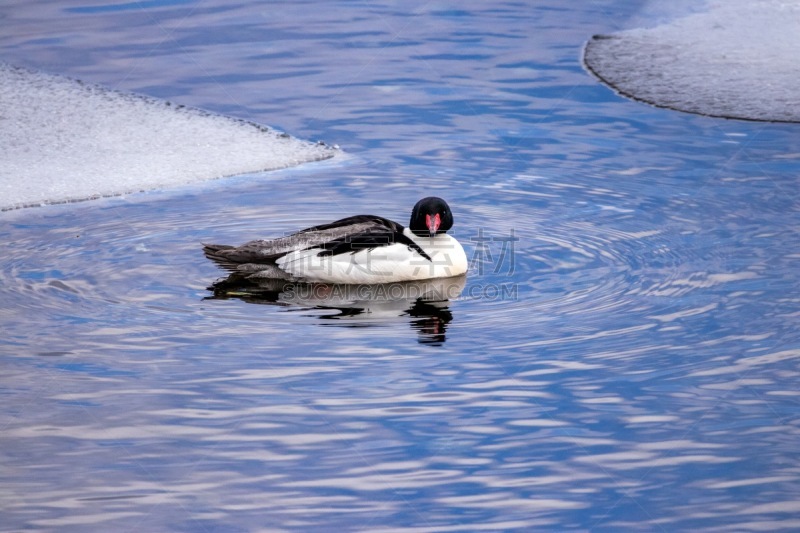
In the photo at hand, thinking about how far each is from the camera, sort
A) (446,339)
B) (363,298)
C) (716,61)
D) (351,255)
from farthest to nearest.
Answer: (716,61) < (351,255) < (363,298) < (446,339)

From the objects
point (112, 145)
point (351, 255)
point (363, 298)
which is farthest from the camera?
point (112, 145)

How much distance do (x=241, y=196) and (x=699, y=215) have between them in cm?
375

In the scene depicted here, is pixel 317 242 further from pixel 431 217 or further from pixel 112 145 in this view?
pixel 112 145

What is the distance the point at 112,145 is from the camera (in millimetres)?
10797

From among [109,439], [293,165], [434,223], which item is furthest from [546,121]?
[109,439]

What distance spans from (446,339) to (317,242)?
1.71 meters

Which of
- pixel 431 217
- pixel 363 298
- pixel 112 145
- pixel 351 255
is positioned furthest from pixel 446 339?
pixel 112 145

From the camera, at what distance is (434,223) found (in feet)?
A: 27.8

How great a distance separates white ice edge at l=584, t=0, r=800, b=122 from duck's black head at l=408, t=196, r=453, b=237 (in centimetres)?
403

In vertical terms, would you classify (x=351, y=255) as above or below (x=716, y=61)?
below

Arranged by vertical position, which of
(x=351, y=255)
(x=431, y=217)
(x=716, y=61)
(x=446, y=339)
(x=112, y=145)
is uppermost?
(x=716, y=61)

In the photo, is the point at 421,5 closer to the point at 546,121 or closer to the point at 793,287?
the point at 546,121

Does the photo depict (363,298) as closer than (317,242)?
Yes

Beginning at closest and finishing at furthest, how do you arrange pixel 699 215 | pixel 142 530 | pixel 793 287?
pixel 142 530, pixel 793 287, pixel 699 215
